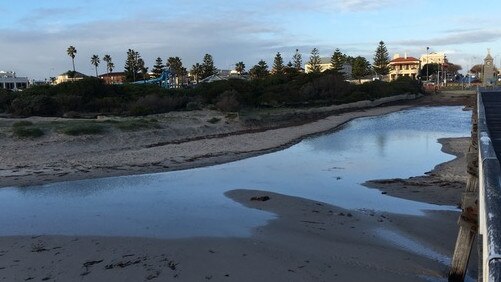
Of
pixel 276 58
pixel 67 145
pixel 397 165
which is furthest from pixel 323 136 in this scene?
pixel 276 58

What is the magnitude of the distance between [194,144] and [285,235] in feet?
53.6

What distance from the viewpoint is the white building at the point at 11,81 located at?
284ft

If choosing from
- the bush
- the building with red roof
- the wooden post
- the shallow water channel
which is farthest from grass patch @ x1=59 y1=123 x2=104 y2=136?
the building with red roof

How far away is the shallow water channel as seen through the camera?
9688 millimetres

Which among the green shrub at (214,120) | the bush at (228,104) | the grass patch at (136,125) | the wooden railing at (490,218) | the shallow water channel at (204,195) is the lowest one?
the shallow water channel at (204,195)

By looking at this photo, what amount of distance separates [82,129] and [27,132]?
2403 mm

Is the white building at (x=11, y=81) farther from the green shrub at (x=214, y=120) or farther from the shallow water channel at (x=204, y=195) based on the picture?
the shallow water channel at (x=204, y=195)

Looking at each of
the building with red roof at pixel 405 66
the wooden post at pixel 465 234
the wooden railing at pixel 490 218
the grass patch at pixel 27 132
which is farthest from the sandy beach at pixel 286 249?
the building with red roof at pixel 405 66

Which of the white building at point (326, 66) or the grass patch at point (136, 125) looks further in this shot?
the white building at point (326, 66)

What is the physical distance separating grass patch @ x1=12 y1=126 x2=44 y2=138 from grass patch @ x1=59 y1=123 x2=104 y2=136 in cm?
102

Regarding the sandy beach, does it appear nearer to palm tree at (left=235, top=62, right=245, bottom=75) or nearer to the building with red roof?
palm tree at (left=235, top=62, right=245, bottom=75)

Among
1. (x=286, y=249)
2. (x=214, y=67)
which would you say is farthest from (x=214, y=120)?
(x=214, y=67)

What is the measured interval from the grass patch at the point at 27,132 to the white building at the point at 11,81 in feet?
227

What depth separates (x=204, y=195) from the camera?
13070 mm
